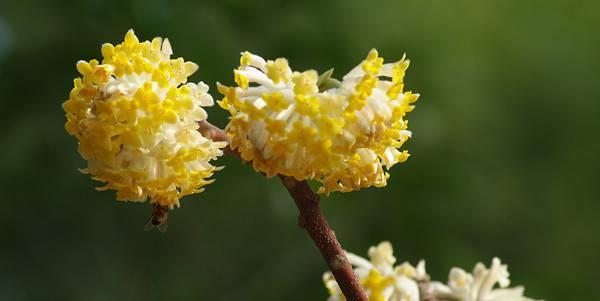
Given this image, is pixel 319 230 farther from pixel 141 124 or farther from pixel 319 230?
pixel 141 124

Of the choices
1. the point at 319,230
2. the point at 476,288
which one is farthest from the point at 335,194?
the point at 319,230

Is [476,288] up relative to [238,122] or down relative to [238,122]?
up

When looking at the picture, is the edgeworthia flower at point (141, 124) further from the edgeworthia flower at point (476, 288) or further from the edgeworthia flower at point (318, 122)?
the edgeworthia flower at point (476, 288)

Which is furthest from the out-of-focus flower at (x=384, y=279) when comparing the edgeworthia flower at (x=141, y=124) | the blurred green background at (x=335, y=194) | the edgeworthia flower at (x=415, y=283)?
the blurred green background at (x=335, y=194)

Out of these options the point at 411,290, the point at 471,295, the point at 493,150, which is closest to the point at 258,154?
the point at 411,290

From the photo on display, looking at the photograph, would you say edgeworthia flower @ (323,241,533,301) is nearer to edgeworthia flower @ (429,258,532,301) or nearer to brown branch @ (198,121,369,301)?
edgeworthia flower @ (429,258,532,301)

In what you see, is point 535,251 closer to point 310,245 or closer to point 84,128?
point 310,245
